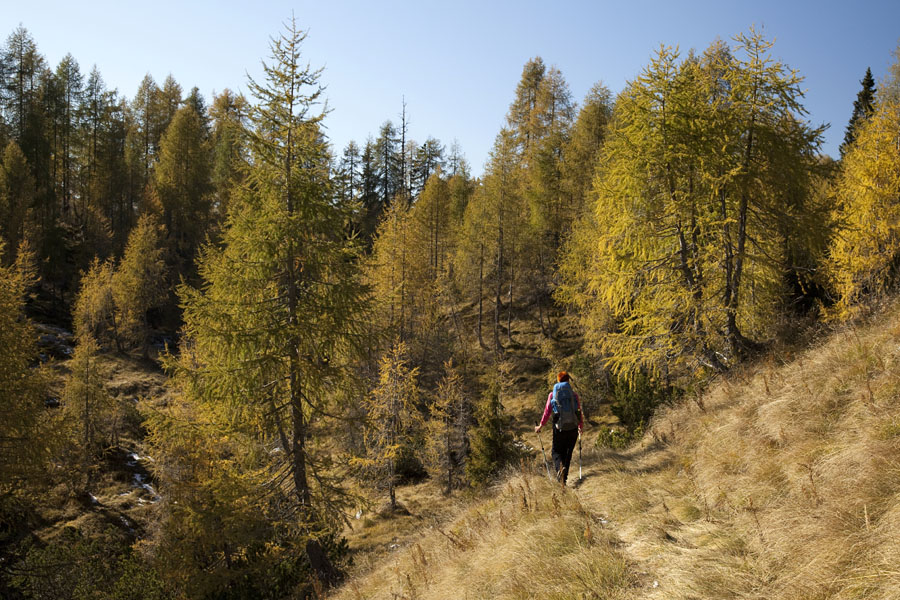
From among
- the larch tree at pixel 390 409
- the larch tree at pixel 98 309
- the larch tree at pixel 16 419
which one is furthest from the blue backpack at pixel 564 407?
the larch tree at pixel 98 309

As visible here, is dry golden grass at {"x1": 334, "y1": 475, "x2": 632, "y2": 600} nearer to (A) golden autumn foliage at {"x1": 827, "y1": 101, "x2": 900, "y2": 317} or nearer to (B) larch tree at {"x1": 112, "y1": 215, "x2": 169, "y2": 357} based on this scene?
(A) golden autumn foliage at {"x1": 827, "y1": 101, "x2": 900, "y2": 317}

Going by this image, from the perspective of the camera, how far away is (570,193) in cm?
3123

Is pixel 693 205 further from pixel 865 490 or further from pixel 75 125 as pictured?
pixel 75 125

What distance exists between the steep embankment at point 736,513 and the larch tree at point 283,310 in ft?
11.9

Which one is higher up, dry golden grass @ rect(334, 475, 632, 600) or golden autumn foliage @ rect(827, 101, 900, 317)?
golden autumn foliage @ rect(827, 101, 900, 317)

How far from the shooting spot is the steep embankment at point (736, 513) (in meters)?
3.59

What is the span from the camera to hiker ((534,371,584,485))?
769cm

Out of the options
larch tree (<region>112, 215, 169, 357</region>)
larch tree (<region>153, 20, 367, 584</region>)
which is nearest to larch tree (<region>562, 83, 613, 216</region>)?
larch tree (<region>153, 20, 367, 584</region>)

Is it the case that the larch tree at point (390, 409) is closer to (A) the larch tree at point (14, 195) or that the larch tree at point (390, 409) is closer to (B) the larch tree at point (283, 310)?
(B) the larch tree at point (283, 310)

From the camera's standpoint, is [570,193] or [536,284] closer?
[570,193]

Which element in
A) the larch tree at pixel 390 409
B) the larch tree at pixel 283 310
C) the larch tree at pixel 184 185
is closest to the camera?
→ the larch tree at pixel 283 310

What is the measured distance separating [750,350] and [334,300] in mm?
9735

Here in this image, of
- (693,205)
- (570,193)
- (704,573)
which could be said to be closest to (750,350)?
(693,205)

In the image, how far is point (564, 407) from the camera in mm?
7738
